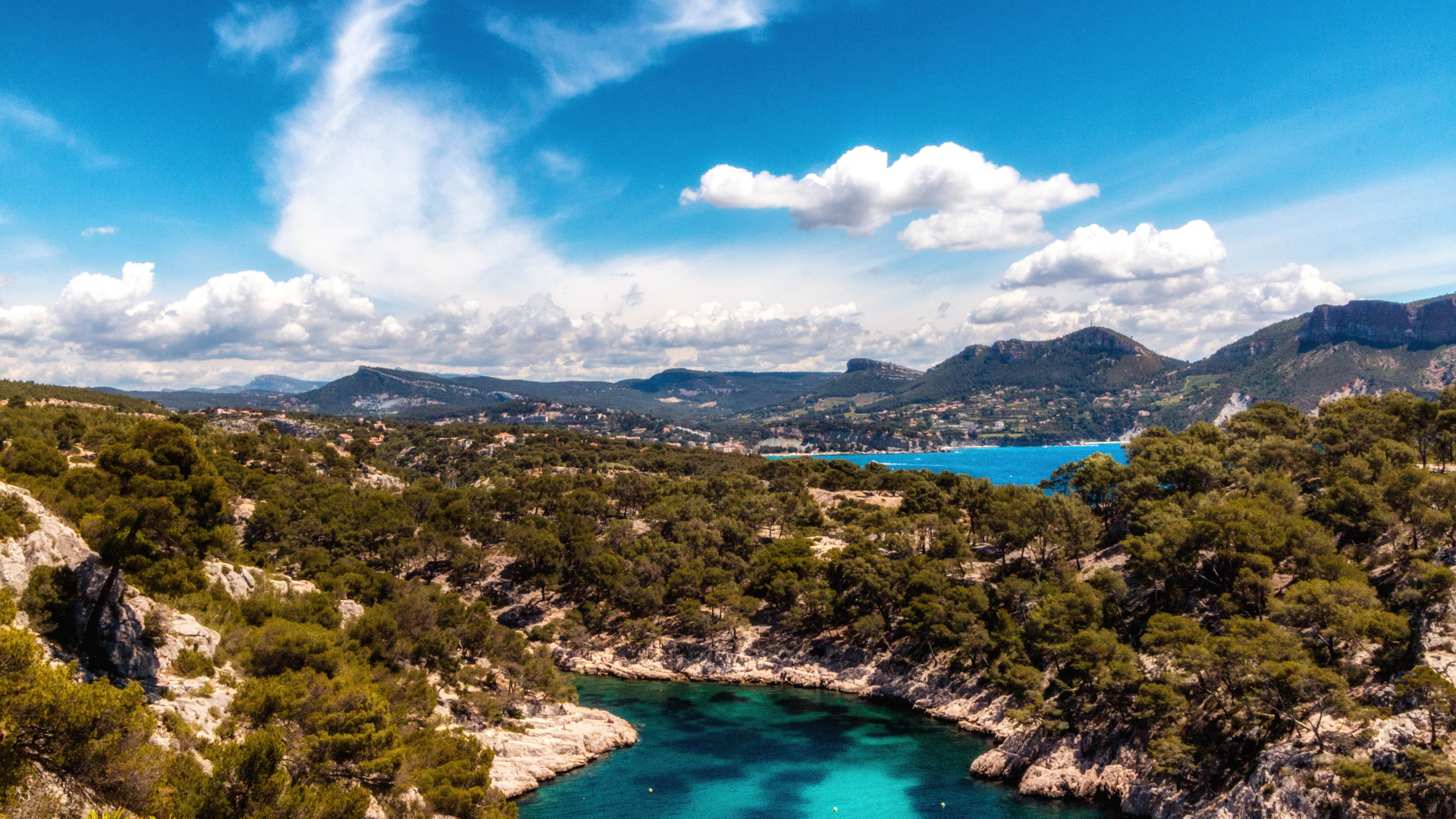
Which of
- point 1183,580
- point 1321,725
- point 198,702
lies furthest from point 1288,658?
point 198,702

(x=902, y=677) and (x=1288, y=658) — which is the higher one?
(x=1288, y=658)

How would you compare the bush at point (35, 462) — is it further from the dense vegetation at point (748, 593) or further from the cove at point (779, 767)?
the cove at point (779, 767)

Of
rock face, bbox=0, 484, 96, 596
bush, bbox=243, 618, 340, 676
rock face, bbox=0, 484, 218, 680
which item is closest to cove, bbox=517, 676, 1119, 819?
bush, bbox=243, 618, 340, 676

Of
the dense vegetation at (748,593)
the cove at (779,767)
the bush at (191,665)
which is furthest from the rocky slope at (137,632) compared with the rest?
the cove at (779,767)

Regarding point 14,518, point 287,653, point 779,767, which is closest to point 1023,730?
point 779,767

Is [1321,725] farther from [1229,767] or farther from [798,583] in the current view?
[798,583]

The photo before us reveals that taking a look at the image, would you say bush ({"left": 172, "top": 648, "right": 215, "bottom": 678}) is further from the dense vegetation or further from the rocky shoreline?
the rocky shoreline
